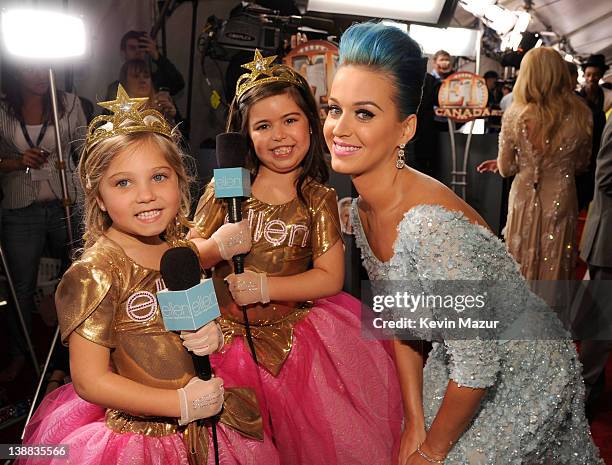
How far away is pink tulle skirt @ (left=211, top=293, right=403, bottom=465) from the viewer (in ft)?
4.66

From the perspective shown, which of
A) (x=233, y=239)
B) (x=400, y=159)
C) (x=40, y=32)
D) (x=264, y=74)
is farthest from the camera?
(x=40, y=32)

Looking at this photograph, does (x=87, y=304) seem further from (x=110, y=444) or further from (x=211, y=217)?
(x=211, y=217)

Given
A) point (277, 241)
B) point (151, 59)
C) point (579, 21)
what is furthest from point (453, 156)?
point (277, 241)

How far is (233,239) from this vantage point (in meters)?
1.46

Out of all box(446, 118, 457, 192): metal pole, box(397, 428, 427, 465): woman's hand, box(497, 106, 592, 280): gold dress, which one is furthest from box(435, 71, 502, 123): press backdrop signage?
box(397, 428, 427, 465): woman's hand

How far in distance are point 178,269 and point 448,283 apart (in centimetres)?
54

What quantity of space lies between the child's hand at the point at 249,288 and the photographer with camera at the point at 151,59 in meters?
1.42

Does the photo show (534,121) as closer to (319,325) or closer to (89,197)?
(319,325)

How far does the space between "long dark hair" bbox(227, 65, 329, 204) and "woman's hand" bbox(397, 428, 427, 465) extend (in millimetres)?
748

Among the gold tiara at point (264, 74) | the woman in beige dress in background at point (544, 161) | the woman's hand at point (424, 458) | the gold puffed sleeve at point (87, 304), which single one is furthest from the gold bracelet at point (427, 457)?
the woman in beige dress in background at point (544, 161)

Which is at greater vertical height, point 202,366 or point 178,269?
point 178,269

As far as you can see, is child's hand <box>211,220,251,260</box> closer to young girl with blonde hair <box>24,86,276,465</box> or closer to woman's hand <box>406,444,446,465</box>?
young girl with blonde hair <box>24,86,276,465</box>

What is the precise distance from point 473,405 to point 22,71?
2.28m

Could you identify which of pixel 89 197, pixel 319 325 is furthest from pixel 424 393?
pixel 89 197
